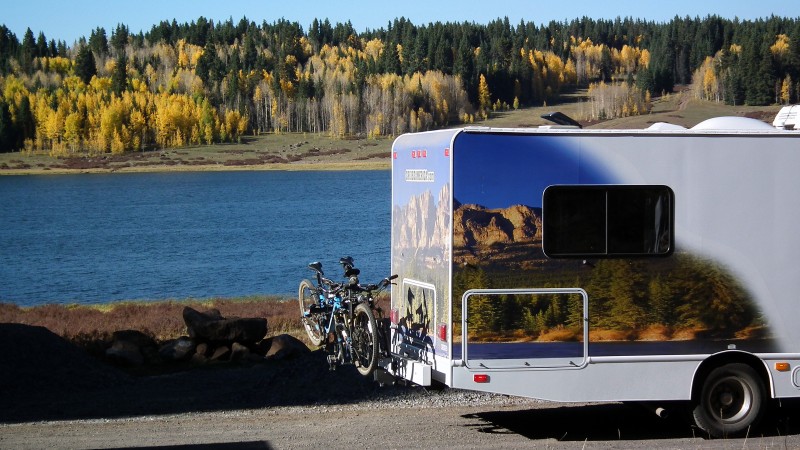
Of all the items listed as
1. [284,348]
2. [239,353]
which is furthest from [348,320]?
[239,353]

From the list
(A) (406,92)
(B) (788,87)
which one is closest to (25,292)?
(B) (788,87)

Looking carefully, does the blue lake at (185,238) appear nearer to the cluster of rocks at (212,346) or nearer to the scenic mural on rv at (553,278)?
the cluster of rocks at (212,346)

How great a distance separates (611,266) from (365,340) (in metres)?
2.50

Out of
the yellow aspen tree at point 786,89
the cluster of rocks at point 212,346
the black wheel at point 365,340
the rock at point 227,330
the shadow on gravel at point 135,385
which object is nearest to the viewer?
the black wheel at point 365,340

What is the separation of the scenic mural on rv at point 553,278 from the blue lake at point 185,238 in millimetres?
26992

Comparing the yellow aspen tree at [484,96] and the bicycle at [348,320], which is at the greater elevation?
the yellow aspen tree at [484,96]

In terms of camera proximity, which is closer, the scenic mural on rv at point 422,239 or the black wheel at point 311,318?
the scenic mural on rv at point 422,239

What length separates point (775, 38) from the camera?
371 feet

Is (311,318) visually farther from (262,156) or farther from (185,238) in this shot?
(262,156)

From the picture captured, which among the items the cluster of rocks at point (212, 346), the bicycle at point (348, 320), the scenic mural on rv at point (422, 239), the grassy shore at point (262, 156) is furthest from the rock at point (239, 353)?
the grassy shore at point (262, 156)

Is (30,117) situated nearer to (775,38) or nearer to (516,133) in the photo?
(775,38)

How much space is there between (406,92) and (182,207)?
9220cm

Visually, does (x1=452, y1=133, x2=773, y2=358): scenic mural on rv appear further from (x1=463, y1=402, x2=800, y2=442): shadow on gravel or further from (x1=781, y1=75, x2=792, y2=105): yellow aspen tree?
(x1=781, y1=75, x2=792, y2=105): yellow aspen tree

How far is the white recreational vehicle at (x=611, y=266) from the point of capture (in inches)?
357
